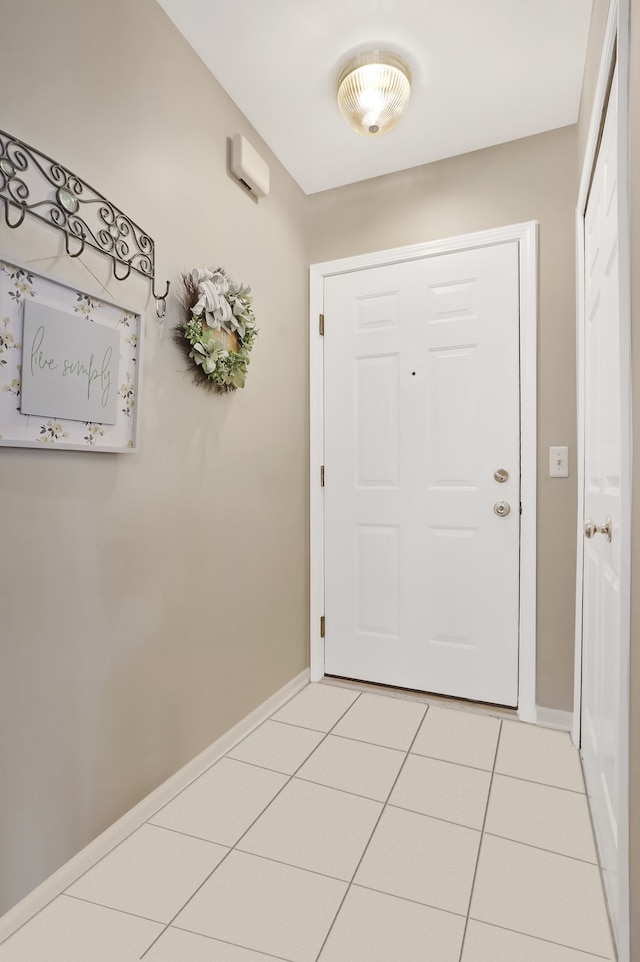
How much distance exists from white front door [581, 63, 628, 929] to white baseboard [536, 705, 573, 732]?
22 centimetres

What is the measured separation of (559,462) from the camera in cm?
211

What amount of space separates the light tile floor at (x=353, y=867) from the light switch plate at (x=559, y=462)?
1.05 metres

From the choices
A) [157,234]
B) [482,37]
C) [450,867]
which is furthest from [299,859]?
[482,37]

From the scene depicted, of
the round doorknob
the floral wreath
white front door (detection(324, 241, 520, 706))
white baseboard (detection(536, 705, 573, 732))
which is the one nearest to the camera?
the round doorknob

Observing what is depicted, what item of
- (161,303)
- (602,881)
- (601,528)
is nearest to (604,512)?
(601,528)

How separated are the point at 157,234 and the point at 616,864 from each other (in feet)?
6.66

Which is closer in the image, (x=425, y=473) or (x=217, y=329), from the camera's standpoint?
(x=217, y=329)

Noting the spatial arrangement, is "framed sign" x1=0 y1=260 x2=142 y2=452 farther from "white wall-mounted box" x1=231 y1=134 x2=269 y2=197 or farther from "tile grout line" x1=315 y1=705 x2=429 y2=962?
"tile grout line" x1=315 y1=705 x2=429 y2=962

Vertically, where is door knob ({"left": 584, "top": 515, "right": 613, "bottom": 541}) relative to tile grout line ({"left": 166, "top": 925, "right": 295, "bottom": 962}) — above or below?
above

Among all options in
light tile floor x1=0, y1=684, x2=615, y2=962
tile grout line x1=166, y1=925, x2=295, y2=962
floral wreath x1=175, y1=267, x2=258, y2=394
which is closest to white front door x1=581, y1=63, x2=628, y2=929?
light tile floor x1=0, y1=684, x2=615, y2=962

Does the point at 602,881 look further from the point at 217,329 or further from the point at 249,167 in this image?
the point at 249,167

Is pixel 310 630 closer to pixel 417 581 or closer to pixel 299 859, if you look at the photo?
pixel 417 581

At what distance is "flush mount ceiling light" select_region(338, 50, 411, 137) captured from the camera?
1.80m

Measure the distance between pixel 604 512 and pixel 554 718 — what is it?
44.6 inches
